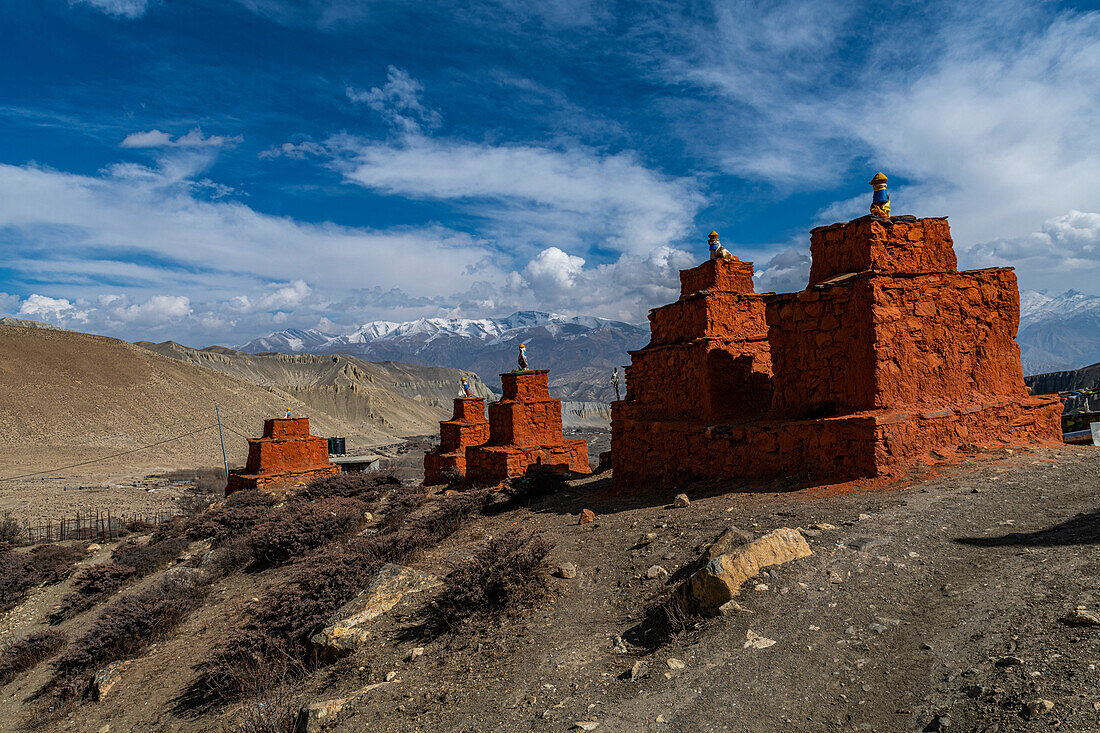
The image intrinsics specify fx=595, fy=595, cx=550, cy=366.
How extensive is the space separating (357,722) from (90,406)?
5404 cm

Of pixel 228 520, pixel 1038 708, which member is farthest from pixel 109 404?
pixel 1038 708

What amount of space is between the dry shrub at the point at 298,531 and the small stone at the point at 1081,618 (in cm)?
1067

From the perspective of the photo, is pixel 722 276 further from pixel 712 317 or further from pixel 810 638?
pixel 810 638

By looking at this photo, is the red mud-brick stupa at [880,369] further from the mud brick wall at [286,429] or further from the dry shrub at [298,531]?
the mud brick wall at [286,429]

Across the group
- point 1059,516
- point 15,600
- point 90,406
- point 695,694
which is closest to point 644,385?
point 1059,516

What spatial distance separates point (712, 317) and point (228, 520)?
1207cm

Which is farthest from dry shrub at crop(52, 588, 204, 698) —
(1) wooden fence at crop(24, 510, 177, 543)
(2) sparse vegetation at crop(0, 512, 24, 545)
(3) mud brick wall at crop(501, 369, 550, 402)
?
(2) sparse vegetation at crop(0, 512, 24, 545)

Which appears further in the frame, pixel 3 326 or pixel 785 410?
pixel 3 326

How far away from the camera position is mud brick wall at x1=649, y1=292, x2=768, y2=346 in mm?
10141

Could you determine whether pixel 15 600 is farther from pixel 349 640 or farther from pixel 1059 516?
pixel 1059 516

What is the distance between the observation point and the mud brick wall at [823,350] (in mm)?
7348

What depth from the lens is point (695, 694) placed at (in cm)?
384

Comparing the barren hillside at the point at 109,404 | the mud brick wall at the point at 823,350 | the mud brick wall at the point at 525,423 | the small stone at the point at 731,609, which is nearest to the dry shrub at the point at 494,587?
the small stone at the point at 731,609

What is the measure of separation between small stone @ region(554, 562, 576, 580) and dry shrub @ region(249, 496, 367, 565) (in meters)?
6.44
